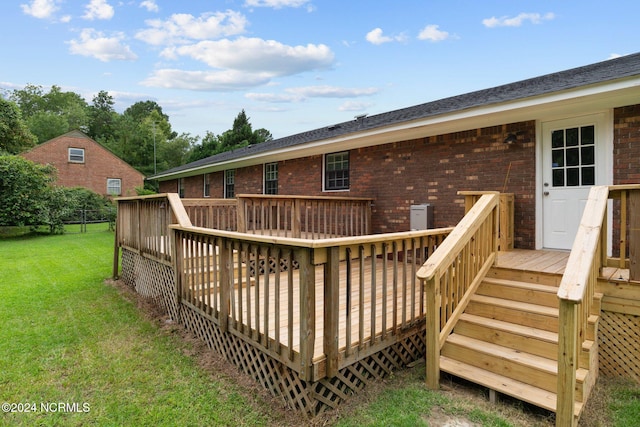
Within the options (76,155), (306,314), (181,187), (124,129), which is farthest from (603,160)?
(124,129)

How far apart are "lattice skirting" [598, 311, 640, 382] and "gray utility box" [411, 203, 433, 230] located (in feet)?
10.3

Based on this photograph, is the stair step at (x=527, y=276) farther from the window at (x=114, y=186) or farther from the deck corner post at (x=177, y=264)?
the window at (x=114, y=186)

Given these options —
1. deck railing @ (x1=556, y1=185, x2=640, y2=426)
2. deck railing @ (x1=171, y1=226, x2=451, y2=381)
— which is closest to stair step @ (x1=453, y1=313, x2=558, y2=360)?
deck railing @ (x1=556, y1=185, x2=640, y2=426)

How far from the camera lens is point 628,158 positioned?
170 inches

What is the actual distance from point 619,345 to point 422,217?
3.40 m

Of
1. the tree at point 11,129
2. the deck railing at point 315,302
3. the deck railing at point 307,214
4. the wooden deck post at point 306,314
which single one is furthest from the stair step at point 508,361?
the tree at point 11,129

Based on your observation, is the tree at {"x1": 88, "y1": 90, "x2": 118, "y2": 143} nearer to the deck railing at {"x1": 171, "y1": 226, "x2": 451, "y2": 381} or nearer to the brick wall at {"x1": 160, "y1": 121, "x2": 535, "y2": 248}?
the brick wall at {"x1": 160, "y1": 121, "x2": 535, "y2": 248}

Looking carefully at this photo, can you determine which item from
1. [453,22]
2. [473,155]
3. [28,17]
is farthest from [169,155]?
[473,155]

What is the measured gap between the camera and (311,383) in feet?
8.39

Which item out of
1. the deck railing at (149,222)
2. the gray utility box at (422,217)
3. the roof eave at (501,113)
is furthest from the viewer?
the gray utility box at (422,217)

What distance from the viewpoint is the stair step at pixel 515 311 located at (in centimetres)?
316

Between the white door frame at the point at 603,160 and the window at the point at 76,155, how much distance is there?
1159 inches

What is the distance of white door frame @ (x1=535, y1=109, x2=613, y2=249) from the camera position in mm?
4465

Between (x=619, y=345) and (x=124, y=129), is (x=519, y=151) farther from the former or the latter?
(x=124, y=129)
